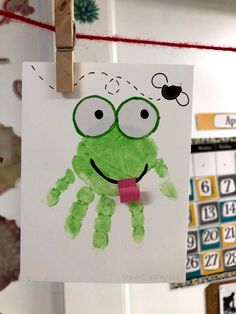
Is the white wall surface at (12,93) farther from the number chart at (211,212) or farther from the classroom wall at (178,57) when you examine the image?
the number chart at (211,212)

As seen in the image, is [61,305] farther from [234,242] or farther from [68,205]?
[234,242]

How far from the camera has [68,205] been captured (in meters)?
0.41

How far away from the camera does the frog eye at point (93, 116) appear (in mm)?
400

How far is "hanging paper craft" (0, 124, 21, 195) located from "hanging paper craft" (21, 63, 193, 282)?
137 millimetres

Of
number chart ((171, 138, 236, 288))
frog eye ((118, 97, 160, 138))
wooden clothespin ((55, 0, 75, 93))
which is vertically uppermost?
wooden clothespin ((55, 0, 75, 93))

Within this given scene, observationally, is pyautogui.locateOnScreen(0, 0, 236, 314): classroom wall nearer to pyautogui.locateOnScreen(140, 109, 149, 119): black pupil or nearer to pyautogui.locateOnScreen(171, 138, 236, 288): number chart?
pyautogui.locateOnScreen(171, 138, 236, 288): number chart

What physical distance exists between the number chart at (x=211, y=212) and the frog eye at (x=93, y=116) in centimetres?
32

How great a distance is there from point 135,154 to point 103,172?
39 mm

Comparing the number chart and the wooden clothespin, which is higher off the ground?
the wooden clothespin

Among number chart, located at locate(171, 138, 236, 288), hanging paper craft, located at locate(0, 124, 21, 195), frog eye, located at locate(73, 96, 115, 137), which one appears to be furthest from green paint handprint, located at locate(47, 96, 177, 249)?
number chart, located at locate(171, 138, 236, 288)

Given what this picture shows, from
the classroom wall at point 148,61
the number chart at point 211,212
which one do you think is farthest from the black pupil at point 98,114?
the number chart at point 211,212

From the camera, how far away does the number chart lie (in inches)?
27.3

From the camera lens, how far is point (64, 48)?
0.39m

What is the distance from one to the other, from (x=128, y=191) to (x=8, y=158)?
212mm
